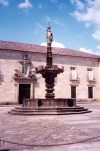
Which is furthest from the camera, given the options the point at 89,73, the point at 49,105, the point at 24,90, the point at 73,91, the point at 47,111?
the point at 89,73

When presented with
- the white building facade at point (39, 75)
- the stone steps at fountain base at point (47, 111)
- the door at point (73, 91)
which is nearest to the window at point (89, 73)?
the white building facade at point (39, 75)

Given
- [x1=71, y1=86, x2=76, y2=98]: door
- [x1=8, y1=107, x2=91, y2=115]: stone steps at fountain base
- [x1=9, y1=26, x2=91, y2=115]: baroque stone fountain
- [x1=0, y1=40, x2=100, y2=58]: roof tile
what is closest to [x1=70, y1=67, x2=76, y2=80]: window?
[x1=71, y1=86, x2=76, y2=98]: door

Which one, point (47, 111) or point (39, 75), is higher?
point (39, 75)

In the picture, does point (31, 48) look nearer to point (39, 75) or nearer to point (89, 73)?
point (39, 75)

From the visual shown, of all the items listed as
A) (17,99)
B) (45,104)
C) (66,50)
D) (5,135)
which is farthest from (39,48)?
(5,135)

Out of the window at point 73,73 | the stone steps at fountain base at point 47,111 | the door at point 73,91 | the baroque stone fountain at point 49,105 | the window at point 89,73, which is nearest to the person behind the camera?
the stone steps at fountain base at point 47,111

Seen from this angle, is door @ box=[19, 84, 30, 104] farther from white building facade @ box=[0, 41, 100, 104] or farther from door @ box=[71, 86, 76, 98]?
door @ box=[71, 86, 76, 98]

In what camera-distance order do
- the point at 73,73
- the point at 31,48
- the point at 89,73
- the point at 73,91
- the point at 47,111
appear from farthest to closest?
the point at 89,73 → the point at 73,73 → the point at 73,91 → the point at 31,48 → the point at 47,111

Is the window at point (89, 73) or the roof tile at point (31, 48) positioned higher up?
the roof tile at point (31, 48)

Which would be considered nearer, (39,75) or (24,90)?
(24,90)

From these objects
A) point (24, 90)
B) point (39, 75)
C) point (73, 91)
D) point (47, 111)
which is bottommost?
point (47, 111)

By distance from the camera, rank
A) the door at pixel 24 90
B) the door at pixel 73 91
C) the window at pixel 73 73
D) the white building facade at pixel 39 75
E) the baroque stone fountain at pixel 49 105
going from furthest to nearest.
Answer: the window at pixel 73 73 < the door at pixel 73 91 < the door at pixel 24 90 < the white building facade at pixel 39 75 < the baroque stone fountain at pixel 49 105

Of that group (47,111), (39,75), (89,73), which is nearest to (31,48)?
(39,75)

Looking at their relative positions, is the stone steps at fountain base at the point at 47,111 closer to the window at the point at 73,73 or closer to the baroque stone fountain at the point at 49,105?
the baroque stone fountain at the point at 49,105
